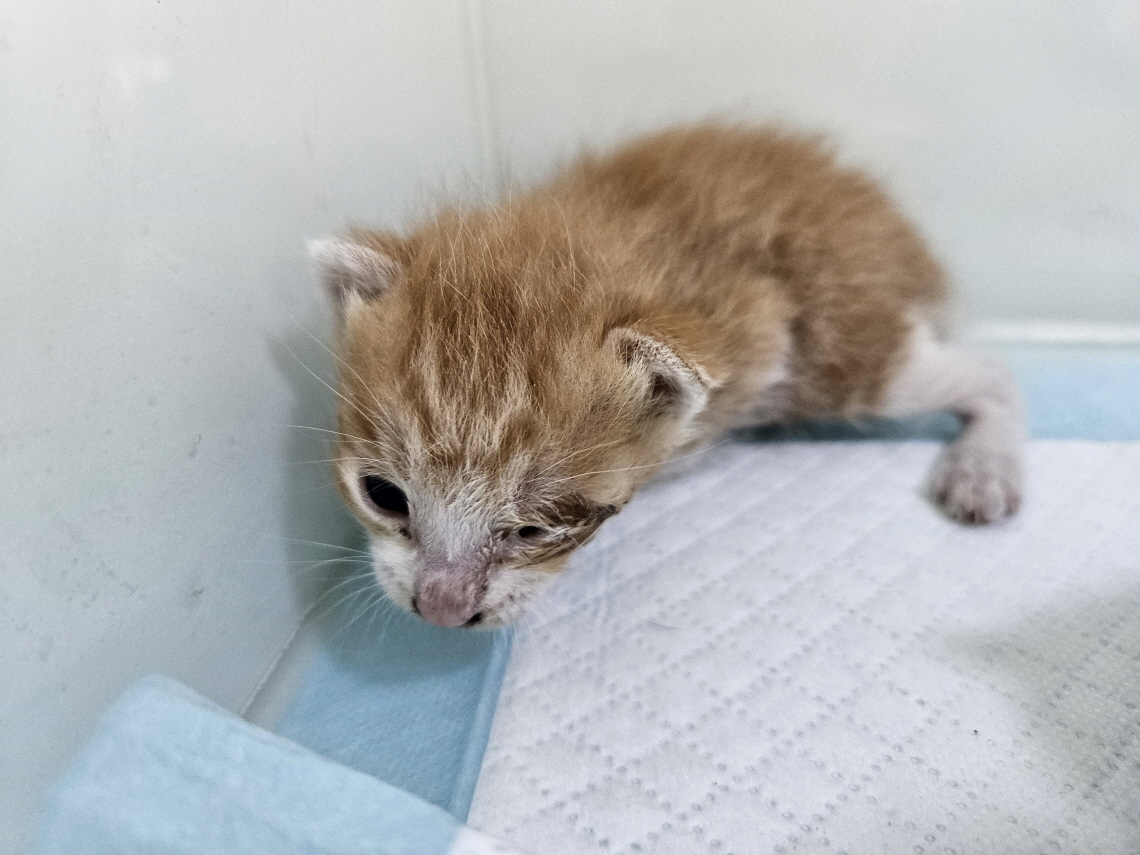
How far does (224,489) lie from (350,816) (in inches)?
19.4

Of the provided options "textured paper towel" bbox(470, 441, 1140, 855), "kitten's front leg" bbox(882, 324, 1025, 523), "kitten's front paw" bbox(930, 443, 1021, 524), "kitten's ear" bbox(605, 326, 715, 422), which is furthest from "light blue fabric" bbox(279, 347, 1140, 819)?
"kitten's ear" bbox(605, 326, 715, 422)

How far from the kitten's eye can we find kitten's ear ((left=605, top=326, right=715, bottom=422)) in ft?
1.10

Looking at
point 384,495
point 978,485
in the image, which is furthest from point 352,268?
point 978,485

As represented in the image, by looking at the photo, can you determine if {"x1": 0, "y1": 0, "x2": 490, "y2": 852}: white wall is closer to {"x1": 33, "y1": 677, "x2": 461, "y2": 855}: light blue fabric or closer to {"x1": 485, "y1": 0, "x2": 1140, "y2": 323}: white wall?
{"x1": 33, "y1": 677, "x2": 461, "y2": 855}: light blue fabric

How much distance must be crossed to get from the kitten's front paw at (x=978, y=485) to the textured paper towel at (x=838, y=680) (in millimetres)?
27

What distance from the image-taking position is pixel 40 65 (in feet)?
2.44

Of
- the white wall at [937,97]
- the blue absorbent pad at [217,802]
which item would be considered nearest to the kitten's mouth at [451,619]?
the blue absorbent pad at [217,802]

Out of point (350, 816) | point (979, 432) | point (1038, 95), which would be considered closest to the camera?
point (350, 816)

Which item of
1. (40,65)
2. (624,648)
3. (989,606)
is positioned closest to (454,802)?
(624,648)

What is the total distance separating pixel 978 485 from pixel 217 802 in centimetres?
115

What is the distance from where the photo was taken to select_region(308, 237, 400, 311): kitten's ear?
3.32ft

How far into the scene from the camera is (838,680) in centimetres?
100

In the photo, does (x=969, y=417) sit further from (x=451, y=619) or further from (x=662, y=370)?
(x=451, y=619)

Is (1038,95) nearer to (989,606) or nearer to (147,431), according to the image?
(989,606)
